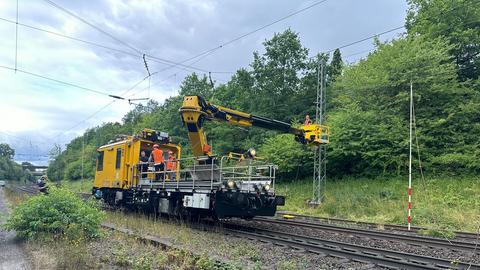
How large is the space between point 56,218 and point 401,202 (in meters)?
13.7

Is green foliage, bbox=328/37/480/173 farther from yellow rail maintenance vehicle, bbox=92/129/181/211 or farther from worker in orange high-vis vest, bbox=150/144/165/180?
worker in orange high-vis vest, bbox=150/144/165/180

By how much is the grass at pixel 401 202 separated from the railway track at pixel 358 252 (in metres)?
5.51

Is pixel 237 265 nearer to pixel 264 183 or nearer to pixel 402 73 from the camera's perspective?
pixel 264 183

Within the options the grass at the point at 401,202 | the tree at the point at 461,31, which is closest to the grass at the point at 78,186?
the grass at the point at 401,202

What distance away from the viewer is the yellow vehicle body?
605 inches

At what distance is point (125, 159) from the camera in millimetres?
15750

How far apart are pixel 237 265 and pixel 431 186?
49.9ft

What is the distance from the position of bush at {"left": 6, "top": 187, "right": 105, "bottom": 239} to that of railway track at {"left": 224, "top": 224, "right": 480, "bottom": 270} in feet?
12.2

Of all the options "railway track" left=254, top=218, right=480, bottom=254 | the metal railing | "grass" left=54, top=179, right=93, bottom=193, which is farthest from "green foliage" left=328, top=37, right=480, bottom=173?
"grass" left=54, top=179, right=93, bottom=193

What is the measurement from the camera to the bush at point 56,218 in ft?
28.4

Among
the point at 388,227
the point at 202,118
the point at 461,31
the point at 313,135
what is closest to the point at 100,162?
the point at 202,118

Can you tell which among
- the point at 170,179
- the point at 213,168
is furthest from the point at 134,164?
the point at 213,168

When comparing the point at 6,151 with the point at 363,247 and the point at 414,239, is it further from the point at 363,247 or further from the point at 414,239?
the point at 363,247

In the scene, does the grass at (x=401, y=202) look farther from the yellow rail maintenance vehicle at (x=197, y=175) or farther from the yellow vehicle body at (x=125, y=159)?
the yellow vehicle body at (x=125, y=159)
